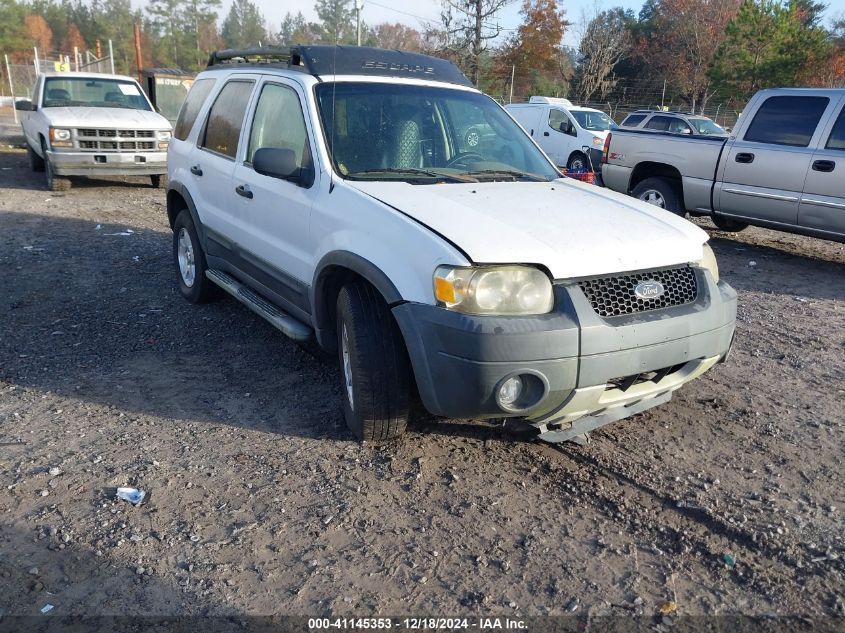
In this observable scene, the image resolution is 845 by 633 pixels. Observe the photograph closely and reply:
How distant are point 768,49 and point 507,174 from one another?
3850 centimetres

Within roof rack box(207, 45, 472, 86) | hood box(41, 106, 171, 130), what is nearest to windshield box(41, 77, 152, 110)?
hood box(41, 106, 171, 130)

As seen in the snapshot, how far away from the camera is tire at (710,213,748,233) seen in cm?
893

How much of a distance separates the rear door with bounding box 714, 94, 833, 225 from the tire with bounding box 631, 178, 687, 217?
2.08ft

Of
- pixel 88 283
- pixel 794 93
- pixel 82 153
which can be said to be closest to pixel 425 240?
pixel 88 283

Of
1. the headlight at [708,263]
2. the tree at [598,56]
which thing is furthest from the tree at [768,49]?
the headlight at [708,263]

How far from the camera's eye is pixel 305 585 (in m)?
2.66

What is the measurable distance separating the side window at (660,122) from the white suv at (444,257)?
13185 mm

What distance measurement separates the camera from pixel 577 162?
1744 centimetres

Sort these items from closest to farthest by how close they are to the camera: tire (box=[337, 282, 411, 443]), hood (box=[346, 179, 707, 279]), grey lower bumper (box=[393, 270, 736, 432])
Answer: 1. grey lower bumper (box=[393, 270, 736, 432])
2. hood (box=[346, 179, 707, 279])
3. tire (box=[337, 282, 411, 443])

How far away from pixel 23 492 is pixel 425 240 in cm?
219

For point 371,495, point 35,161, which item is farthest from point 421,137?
point 35,161

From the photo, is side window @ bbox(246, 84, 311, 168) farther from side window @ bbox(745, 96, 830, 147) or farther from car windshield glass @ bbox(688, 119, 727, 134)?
car windshield glass @ bbox(688, 119, 727, 134)

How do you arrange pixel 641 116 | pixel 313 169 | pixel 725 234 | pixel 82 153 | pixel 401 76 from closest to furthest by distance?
pixel 313 169 < pixel 401 76 < pixel 725 234 < pixel 82 153 < pixel 641 116

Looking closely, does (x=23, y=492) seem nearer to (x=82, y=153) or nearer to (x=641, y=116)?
(x=82, y=153)
